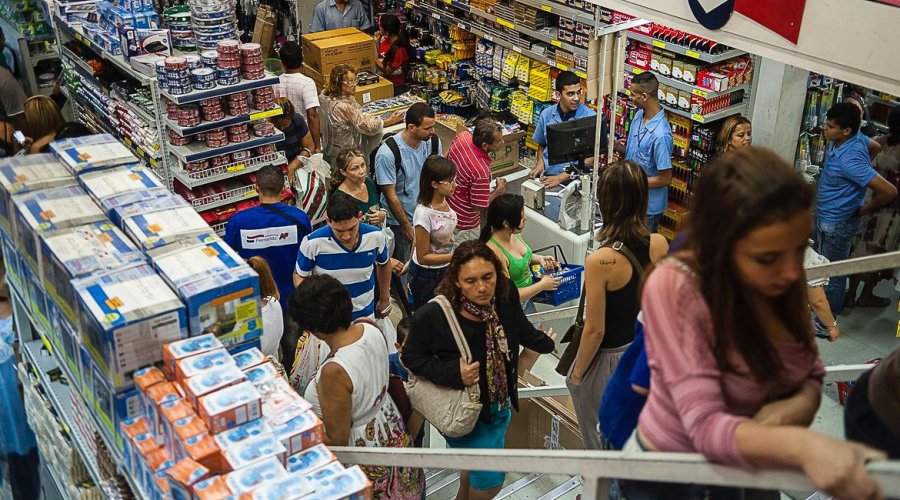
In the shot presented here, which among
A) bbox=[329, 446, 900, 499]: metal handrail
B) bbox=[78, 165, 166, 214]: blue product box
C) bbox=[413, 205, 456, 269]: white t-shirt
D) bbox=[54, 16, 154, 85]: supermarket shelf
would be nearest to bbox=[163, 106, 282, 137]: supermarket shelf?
bbox=[54, 16, 154, 85]: supermarket shelf

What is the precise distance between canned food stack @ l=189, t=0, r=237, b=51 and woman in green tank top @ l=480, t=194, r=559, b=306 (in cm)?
307

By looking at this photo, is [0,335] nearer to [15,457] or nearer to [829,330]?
[15,457]

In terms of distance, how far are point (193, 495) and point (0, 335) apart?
2500mm

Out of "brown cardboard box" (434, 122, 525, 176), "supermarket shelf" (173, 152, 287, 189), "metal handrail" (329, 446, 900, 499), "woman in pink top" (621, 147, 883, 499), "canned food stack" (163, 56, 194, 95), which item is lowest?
"brown cardboard box" (434, 122, 525, 176)

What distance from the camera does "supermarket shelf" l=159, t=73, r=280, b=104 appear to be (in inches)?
244

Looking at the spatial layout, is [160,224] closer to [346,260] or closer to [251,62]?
[346,260]

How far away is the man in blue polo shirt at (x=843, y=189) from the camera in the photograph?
6105 millimetres

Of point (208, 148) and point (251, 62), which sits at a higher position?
point (251, 62)

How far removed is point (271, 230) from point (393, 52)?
5459mm

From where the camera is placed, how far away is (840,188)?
6293 mm

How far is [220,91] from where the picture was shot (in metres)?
6.32

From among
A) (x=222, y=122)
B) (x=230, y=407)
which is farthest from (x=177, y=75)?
(x=230, y=407)

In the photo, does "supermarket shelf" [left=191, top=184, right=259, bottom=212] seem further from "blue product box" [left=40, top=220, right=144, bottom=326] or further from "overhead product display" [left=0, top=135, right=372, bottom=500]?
"blue product box" [left=40, top=220, right=144, bottom=326]

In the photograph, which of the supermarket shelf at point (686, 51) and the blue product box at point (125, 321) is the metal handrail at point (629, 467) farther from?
the supermarket shelf at point (686, 51)
